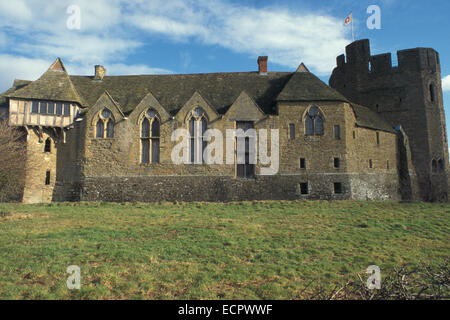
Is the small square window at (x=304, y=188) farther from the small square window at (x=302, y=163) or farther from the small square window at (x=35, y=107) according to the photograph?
the small square window at (x=35, y=107)

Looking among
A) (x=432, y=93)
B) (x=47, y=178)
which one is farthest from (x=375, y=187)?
(x=47, y=178)

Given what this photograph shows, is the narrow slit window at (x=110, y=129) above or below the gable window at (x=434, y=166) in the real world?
above

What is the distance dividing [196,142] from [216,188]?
15.4 feet

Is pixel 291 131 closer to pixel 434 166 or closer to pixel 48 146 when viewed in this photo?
pixel 434 166

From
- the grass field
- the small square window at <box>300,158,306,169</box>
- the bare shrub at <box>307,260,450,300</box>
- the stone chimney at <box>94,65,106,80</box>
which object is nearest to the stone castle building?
the small square window at <box>300,158,306,169</box>

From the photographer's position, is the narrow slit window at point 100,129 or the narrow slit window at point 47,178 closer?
the narrow slit window at point 100,129

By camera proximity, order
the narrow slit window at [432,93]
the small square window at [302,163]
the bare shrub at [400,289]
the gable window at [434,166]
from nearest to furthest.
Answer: the bare shrub at [400,289] < the small square window at [302,163] < the gable window at [434,166] < the narrow slit window at [432,93]

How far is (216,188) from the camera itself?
89.2ft

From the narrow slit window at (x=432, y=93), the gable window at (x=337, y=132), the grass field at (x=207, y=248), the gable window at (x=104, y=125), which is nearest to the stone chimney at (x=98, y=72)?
the gable window at (x=104, y=125)

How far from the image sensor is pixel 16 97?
1082 inches

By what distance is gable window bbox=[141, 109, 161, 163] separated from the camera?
2833 cm

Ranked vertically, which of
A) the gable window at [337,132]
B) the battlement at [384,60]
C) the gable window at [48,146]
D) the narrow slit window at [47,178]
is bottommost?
the narrow slit window at [47,178]

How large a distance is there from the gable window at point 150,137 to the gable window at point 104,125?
3.00m

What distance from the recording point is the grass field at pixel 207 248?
922cm
